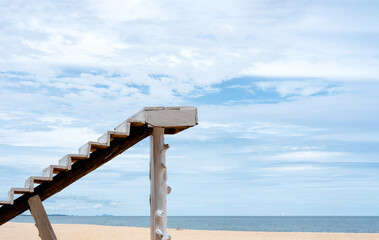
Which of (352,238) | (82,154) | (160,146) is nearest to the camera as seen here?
(82,154)

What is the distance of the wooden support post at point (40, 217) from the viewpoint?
8.04 meters

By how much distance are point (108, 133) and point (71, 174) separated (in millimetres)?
1228

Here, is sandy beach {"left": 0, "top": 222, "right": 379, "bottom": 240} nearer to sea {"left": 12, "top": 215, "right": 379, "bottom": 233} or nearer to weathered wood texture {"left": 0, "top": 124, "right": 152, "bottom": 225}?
weathered wood texture {"left": 0, "top": 124, "right": 152, "bottom": 225}

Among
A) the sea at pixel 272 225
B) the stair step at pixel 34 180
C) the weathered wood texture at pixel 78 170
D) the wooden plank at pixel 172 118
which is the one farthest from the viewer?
the sea at pixel 272 225

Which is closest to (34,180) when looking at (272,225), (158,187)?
(158,187)

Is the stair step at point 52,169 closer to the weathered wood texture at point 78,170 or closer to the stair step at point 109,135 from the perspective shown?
the weathered wood texture at point 78,170

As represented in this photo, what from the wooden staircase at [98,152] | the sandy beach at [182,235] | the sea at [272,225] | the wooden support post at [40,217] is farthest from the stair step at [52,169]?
the sea at [272,225]

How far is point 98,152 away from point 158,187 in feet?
4.11

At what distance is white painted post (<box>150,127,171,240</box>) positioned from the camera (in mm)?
7750

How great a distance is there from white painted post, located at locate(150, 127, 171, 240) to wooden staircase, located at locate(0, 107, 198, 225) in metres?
0.24

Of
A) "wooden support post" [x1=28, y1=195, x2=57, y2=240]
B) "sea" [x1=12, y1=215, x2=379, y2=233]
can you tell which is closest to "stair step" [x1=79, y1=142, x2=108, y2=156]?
"wooden support post" [x1=28, y1=195, x2=57, y2=240]

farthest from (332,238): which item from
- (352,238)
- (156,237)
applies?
(156,237)

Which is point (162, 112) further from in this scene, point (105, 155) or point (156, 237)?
point (156, 237)

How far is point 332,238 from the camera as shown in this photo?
23.3m
